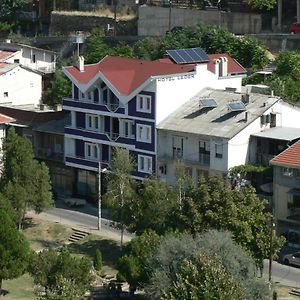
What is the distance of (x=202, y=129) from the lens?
65.2 m

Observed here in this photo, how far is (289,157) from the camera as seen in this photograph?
60.8 metres

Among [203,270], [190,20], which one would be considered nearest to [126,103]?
[203,270]

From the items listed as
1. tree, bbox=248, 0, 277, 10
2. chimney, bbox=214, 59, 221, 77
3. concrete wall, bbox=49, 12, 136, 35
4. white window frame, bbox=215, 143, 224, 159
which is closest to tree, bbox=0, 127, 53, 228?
white window frame, bbox=215, 143, 224, 159

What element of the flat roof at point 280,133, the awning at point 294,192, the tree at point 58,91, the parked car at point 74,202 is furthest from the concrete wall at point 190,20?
the awning at point 294,192

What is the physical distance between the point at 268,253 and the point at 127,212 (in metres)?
9.13

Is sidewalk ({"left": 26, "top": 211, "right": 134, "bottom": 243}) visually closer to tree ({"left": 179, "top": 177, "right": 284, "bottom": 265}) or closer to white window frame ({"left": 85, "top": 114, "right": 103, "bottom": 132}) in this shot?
white window frame ({"left": 85, "top": 114, "right": 103, "bottom": 132})

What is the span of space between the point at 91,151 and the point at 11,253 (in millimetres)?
20686

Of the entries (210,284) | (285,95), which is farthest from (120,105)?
(210,284)

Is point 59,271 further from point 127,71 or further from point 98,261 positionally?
point 127,71

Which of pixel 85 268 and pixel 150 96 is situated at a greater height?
pixel 150 96

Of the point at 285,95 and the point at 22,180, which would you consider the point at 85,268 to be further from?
the point at 285,95

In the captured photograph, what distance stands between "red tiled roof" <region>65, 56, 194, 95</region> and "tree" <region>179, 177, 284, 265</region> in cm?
1504

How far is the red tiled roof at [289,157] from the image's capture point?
60.3 m

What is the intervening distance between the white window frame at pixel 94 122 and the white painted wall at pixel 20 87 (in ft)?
44.4
